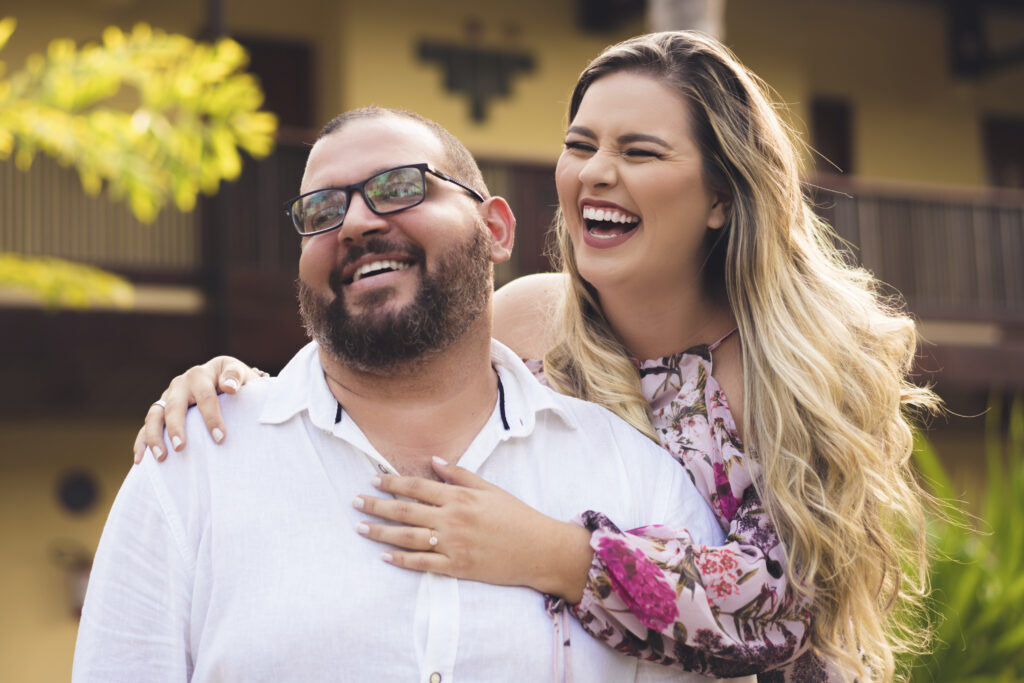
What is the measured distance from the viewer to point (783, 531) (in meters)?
3.04

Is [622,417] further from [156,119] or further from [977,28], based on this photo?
[977,28]

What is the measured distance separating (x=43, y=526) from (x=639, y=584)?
964cm

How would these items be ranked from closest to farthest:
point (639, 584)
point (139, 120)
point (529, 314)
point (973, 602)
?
1. point (639, 584)
2. point (529, 314)
3. point (973, 602)
4. point (139, 120)

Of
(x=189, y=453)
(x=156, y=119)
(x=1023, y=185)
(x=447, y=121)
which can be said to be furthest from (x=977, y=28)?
(x=189, y=453)

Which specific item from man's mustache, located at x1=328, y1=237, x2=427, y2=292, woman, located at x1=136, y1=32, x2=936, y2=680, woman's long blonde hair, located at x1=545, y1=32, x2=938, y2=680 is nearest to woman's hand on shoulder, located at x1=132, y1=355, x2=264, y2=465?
woman, located at x1=136, y1=32, x2=936, y2=680

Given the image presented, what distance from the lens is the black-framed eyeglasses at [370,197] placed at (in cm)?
284

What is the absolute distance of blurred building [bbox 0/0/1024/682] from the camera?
10062 mm

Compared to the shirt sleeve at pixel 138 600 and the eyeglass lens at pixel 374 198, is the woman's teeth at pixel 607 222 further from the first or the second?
the shirt sleeve at pixel 138 600

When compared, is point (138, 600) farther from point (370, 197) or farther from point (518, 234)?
point (518, 234)

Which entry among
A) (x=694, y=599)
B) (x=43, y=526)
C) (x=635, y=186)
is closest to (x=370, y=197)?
(x=635, y=186)

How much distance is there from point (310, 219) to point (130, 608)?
869 millimetres

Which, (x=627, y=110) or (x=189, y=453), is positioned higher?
(x=627, y=110)

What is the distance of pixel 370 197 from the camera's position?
2832 millimetres

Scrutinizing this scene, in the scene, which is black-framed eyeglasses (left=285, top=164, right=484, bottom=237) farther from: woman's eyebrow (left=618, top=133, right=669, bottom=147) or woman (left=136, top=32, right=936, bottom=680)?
woman's eyebrow (left=618, top=133, right=669, bottom=147)
